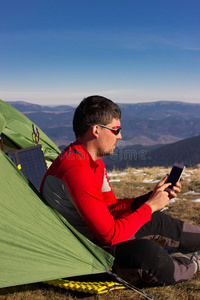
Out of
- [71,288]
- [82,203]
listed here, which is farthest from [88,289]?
[82,203]

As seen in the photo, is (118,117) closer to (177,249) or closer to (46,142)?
(177,249)

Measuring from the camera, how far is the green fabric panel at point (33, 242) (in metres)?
2.43

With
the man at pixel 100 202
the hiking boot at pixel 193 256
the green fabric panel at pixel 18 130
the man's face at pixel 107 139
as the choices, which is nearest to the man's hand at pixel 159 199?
the man at pixel 100 202

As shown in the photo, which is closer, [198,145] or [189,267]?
[189,267]

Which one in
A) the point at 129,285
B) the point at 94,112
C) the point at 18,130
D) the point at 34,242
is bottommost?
the point at 129,285

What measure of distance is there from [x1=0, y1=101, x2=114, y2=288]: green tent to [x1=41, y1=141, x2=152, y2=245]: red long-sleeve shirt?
0.11 meters

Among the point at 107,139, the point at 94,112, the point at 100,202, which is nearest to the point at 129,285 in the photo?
the point at 100,202

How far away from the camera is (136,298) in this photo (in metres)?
2.64

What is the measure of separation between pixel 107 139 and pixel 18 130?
14.5ft

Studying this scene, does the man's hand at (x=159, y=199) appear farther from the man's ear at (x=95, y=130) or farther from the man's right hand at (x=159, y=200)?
the man's ear at (x=95, y=130)

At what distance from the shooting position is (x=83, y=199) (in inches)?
90.6

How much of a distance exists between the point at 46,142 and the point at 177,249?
4.78 metres

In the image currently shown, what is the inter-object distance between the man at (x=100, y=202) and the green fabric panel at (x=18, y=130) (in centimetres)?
366

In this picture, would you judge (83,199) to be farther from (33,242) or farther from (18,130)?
(18,130)
